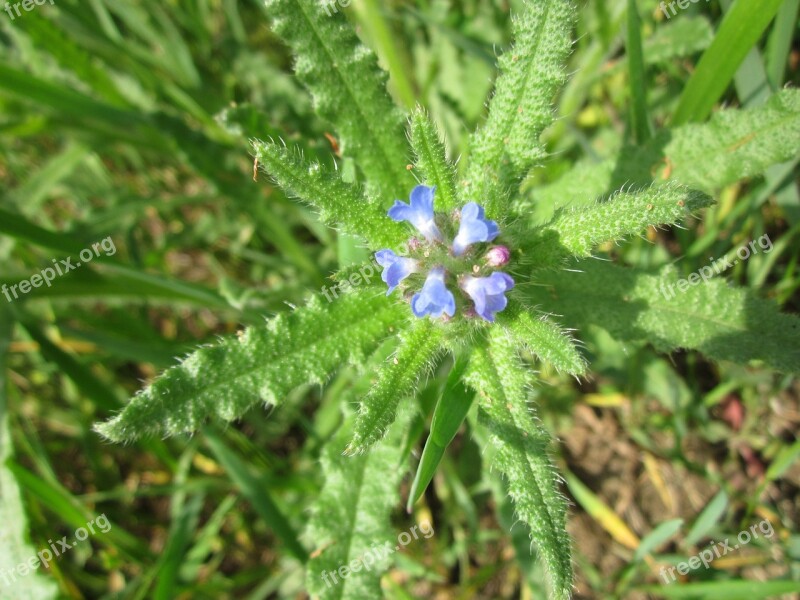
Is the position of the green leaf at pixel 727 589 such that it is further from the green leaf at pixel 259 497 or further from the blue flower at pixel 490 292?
the blue flower at pixel 490 292

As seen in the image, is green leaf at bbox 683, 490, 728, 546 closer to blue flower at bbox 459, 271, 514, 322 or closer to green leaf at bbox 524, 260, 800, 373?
green leaf at bbox 524, 260, 800, 373

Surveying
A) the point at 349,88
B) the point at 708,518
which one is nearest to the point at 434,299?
the point at 349,88

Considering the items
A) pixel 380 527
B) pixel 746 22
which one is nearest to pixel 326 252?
pixel 380 527

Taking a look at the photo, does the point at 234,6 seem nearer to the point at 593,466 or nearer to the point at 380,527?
the point at 380,527

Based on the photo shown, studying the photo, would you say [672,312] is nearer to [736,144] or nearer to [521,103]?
[736,144]

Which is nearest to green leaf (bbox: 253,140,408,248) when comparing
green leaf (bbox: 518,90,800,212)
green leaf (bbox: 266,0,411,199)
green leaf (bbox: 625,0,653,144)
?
green leaf (bbox: 266,0,411,199)

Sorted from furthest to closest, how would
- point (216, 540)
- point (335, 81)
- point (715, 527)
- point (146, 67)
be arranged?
1. point (146, 67)
2. point (216, 540)
3. point (715, 527)
4. point (335, 81)

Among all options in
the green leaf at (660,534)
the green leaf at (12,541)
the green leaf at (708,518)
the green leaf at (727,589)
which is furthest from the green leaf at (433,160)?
the green leaf at (12,541)
